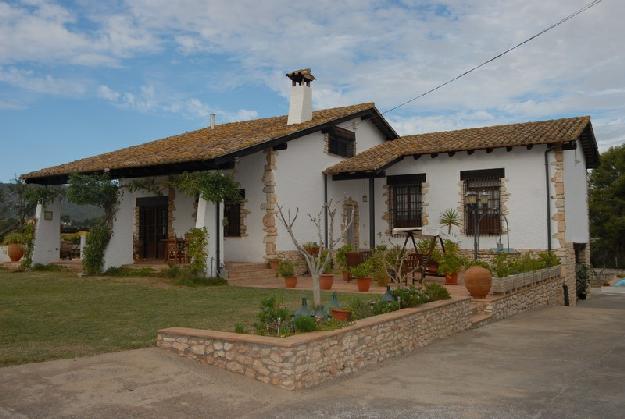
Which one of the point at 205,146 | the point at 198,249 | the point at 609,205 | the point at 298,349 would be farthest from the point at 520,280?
the point at 609,205

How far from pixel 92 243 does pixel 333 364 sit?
10.8 metres

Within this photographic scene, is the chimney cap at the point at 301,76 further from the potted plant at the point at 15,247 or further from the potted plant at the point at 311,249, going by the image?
the potted plant at the point at 15,247

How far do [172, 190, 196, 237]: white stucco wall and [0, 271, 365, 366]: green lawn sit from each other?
9.94ft

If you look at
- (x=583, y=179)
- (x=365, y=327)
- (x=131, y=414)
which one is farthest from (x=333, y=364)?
(x=583, y=179)

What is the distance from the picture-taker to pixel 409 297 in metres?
9.12

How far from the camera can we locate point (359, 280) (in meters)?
12.5

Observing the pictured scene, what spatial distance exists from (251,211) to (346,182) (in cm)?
402

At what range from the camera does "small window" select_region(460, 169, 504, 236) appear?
56.0ft

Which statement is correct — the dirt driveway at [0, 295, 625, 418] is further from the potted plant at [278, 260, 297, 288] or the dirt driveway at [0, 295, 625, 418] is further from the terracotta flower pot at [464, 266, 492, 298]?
→ the potted plant at [278, 260, 297, 288]

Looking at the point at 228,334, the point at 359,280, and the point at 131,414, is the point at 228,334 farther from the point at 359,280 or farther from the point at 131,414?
the point at 359,280

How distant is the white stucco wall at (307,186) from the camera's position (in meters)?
16.2

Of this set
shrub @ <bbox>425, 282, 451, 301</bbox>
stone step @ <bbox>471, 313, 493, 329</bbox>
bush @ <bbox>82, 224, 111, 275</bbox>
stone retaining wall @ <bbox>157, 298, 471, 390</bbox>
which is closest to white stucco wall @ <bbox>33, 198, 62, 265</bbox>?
bush @ <bbox>82, 224, 111, 275</bbox>

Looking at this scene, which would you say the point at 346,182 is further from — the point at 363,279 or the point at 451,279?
the point at 363,279

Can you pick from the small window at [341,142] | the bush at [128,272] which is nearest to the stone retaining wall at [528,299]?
the small window at [341,142]
